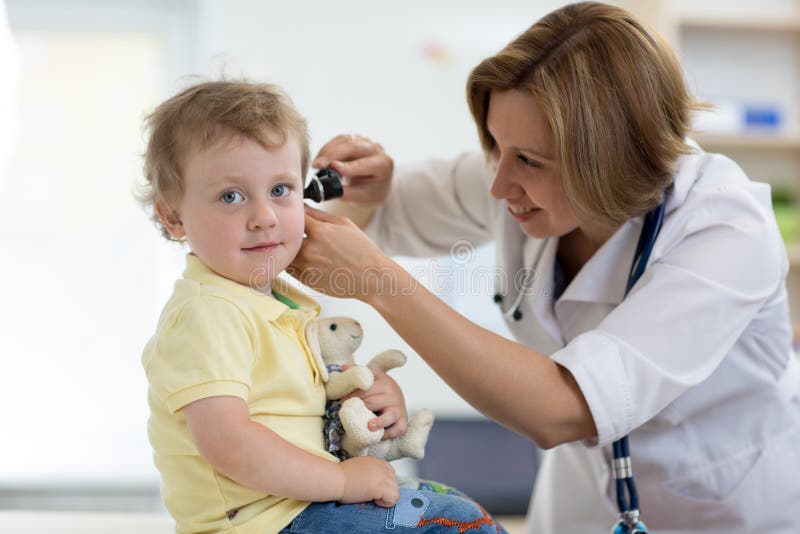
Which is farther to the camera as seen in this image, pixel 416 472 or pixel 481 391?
pixel 416 472

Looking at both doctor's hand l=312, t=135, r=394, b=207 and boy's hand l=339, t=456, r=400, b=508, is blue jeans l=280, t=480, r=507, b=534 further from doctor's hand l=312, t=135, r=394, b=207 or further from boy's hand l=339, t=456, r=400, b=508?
doctor's hand l=312, t=135, r=394, b=207

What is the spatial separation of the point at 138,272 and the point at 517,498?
170 centimetres

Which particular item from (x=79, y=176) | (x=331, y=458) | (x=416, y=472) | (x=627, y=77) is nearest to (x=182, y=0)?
(x=79, y=176)

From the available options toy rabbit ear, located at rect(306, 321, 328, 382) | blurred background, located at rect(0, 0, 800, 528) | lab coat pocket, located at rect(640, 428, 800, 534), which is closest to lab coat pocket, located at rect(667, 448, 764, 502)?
lab coat pocket, located at rect(640, 428, 800, 534)

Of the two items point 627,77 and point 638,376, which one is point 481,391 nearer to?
point 638,376

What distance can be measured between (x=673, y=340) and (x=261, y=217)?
2.00 feet

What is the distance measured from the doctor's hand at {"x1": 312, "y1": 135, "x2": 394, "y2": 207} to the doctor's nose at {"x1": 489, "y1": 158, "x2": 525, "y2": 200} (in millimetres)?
277

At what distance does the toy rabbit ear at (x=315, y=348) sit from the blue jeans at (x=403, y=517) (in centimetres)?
17

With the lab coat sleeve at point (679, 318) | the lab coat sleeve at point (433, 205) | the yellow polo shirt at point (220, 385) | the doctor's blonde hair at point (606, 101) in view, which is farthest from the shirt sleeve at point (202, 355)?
the lab coat sleeve at point (433, 205)

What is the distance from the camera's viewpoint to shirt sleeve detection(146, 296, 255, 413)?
0.94 meters

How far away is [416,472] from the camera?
2.91 metres

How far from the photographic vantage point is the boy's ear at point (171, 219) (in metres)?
1.10

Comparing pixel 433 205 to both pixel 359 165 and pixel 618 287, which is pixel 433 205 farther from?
pixel 618 287

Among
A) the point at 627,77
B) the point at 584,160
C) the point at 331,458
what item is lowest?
the point at 331,458
